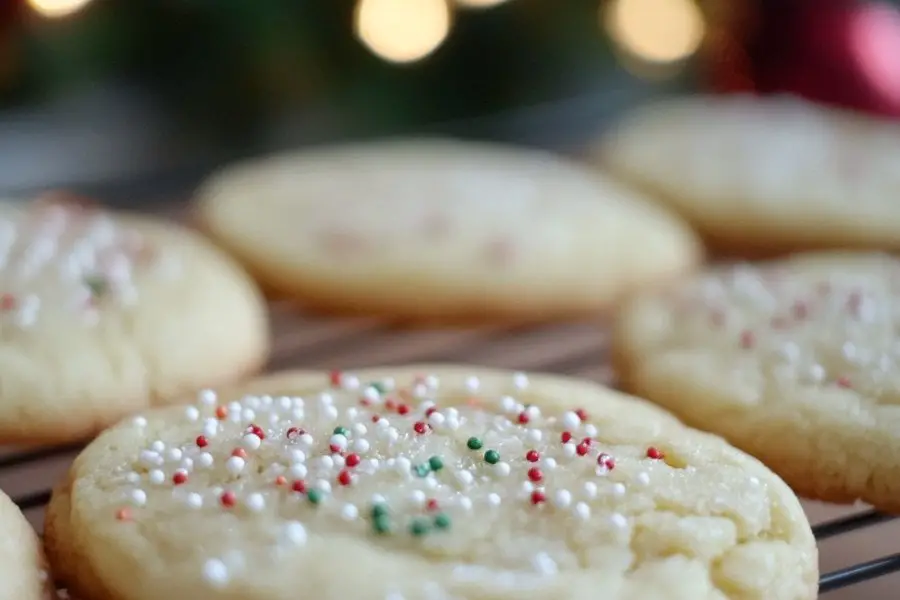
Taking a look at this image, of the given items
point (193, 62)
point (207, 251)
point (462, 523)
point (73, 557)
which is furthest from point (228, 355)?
point (193, 62)

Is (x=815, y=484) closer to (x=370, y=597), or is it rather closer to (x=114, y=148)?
(x=370, y=597)

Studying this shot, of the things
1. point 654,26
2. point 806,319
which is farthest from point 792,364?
point 654,26

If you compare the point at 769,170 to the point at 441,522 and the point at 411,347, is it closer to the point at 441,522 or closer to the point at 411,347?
the point at 411,347

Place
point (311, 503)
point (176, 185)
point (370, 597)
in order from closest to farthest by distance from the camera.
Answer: point (370, 597)
point (311, 503)
point (176, 185)

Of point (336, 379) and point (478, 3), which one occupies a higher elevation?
point (478, 3)

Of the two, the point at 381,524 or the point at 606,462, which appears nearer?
the point at 381,524

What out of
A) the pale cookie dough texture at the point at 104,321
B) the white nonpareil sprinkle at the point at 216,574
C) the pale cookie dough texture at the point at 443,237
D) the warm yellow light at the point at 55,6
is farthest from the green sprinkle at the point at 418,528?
the warm yellow light at the point at 55,6

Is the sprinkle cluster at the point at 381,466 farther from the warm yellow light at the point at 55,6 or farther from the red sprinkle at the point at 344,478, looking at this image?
the warm yellow light at the point at 55,6

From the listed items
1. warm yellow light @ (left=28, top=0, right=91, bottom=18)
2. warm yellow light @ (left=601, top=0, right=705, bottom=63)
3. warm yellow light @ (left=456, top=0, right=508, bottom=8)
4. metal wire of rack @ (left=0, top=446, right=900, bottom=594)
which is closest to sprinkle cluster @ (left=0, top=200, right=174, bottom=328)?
metal wire of rack @ (left=0, top=446, right=900, bottom=594)
